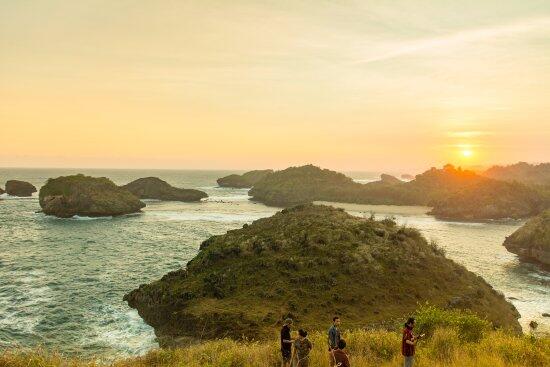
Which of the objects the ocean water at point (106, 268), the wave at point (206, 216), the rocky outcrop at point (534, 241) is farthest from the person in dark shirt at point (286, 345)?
the wave at point (206, 216)

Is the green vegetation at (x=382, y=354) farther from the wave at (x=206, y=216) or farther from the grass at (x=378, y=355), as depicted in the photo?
the wave at (x=206, y=216)

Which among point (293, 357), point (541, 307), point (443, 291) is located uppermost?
point (293, 357)

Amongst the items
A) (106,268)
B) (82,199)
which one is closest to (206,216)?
(82,199)

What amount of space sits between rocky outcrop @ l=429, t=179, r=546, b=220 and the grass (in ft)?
374

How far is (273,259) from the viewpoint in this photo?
3922 centimetres

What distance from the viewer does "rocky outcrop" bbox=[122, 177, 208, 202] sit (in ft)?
538

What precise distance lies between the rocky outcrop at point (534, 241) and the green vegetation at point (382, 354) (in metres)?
54.9

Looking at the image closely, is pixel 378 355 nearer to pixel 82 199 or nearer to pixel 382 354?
pixel 382 354

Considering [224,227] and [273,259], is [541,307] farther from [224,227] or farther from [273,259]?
[224,227]

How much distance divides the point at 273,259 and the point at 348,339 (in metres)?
19.5

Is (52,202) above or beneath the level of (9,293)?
above

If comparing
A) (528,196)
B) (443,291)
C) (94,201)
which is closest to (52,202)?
(94,201)

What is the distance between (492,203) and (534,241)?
61628 millimetres

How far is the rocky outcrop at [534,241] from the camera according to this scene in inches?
2596
